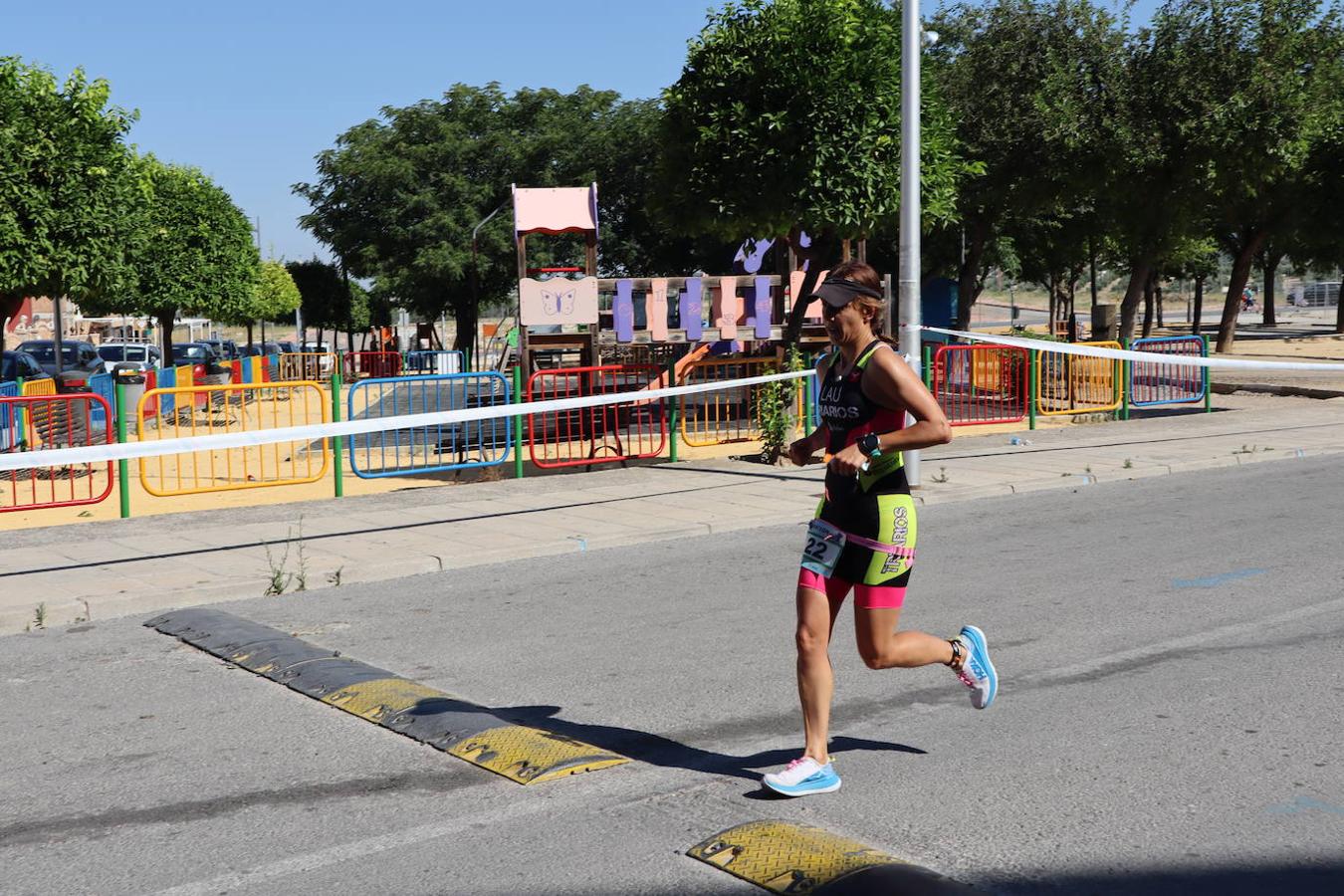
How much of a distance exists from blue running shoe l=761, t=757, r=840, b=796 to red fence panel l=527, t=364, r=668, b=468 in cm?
1029

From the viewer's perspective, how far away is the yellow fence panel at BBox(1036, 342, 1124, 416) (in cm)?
2048

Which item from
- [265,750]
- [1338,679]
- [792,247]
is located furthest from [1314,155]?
[265,750]

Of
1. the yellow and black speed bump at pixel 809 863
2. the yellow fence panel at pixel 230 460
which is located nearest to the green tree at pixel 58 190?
the yellow fence panel at pixel 230 460

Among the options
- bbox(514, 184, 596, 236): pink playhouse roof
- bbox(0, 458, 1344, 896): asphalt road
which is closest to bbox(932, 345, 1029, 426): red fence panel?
bbox(514, 184, 596, 236): pink playhouse roof

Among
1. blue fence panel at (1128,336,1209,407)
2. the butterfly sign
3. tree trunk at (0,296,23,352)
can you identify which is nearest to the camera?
tree trunk at (0,296,23,352)

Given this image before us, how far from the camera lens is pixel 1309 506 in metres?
11.9

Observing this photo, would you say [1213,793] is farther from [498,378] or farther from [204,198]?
[204,198]

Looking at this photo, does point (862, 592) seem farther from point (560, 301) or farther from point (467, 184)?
point (467, 184)

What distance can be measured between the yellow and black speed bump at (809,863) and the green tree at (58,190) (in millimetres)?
A: 15293

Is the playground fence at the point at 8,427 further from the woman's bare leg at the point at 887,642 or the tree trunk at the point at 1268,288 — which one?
the tree trunk at the point at 1268,288

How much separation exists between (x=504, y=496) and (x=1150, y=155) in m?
20.3

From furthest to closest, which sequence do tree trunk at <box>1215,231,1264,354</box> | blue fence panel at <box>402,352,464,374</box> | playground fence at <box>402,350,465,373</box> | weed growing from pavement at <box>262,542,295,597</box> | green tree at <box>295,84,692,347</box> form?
green tree at <box>295,84,692,347</box> < blue fence panel at <box>402,352,464,374</box> < playground fence at <box>402,350,465,373</box> < tree trunk at <box>1215,231,1264,354</box> < weed growing from pavement at <box>262,542,295,597</box>

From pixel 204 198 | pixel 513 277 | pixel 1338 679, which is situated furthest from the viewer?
pixel 513 277

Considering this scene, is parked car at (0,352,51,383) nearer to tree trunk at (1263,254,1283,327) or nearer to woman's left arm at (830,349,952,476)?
woman's left arm at (830,349,952,476)
